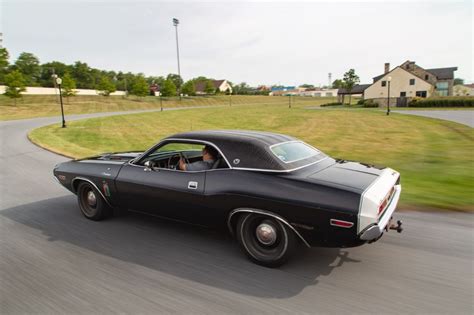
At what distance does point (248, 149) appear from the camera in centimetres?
361

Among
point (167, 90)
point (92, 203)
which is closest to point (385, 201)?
point (92, 203)

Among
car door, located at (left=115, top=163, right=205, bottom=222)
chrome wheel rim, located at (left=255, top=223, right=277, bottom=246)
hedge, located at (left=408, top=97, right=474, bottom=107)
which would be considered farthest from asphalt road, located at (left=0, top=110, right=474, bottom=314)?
hedge, located at (left=408, top=97, right=474, bottom=107)

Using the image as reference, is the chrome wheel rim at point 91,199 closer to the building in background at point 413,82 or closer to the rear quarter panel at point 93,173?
the rear quarter panel at point 93,173

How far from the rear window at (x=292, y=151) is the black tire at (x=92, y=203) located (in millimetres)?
2768

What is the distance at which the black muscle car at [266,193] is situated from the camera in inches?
115

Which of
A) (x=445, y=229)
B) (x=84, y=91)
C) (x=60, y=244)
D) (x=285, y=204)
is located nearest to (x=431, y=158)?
(x=445, y=229)

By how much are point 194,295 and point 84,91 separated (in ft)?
305

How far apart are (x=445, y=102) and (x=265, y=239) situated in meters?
49.4

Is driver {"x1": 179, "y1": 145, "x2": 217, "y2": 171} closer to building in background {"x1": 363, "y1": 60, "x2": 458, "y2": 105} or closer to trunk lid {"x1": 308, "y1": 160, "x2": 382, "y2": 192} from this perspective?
trunk lid {"x1": 308, "y1": 160, "x2": 382, "y2": 192}

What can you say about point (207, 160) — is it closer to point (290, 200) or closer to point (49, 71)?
point (290, 200)

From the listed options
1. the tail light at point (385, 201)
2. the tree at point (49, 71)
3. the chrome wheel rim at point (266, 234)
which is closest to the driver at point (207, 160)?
the chrome wheel rim at point (266, 234)

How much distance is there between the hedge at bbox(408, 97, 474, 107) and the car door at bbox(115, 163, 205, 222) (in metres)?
48.9

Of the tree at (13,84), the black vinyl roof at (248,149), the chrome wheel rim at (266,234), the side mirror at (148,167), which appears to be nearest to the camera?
the chrome wheel rim at (266,234)

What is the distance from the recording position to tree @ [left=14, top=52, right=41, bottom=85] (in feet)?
286
